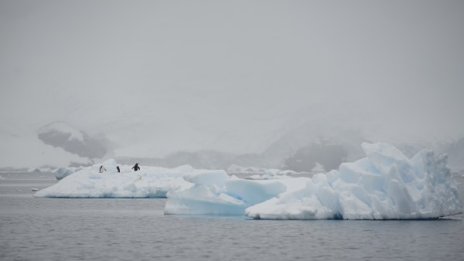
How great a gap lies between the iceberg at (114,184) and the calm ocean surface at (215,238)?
13.4 meters

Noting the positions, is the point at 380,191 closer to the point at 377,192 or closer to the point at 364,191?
the point at 377,192

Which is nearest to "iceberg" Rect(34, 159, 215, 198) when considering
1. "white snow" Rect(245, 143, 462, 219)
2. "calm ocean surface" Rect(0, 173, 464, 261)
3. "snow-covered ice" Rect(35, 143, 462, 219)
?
"calm ocean surface" Rect(0, 173, 464, 261)

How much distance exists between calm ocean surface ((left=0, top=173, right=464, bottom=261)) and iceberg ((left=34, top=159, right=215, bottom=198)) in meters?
13.4

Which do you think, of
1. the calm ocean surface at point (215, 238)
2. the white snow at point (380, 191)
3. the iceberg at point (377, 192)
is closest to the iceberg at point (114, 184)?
the calm ocean surface at point (215, 238)

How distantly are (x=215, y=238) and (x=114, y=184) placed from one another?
2571 centimetres

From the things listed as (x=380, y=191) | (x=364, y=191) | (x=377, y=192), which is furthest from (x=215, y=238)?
(x=380, y=191)

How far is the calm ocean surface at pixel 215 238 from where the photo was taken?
23781mm

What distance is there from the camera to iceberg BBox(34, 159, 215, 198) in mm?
52562

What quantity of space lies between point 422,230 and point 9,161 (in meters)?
108

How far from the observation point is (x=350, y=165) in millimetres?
32562

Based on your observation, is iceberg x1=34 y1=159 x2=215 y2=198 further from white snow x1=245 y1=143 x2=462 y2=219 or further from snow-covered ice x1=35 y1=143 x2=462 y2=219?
white snow x1=245 y1=143 x2=462 y2=219

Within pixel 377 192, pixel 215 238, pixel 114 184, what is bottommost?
pixel 215 238

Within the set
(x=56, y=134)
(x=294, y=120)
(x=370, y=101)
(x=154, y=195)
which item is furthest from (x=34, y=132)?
(x=154, y=195)

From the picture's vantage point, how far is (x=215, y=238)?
28188mm
